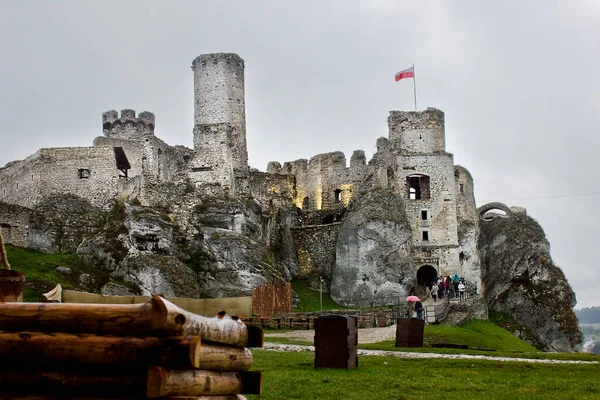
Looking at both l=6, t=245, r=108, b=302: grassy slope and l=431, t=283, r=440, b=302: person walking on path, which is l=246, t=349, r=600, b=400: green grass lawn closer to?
l=6, t=245, r=108, b=302: grassy slope

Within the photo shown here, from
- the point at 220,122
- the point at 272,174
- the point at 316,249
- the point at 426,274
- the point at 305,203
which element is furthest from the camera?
the point at 305,203

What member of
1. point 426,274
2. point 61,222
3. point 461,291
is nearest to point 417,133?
point 426,274

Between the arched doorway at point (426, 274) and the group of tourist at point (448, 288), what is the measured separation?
234 centimetres

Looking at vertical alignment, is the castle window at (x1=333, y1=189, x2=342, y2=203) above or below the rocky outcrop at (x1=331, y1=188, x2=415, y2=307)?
above

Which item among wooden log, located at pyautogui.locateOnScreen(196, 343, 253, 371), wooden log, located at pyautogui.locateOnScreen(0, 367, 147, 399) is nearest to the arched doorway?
wooden log, located at pyautogui.locateOnScreen(196, 343, 253, 371)

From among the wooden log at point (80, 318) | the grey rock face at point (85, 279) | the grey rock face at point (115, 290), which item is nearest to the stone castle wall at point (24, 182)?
the grey rock face at point (85, 279)

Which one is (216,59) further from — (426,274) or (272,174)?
(426,274)

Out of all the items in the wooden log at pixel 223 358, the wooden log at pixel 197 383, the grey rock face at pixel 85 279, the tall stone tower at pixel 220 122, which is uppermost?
the tall stone tower at pixel 220 122

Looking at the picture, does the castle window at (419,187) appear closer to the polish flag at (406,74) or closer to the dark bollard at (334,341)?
the polish flag at (406,74)

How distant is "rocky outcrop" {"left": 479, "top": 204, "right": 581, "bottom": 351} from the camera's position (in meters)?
68.0

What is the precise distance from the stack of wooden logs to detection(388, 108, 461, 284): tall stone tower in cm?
5625

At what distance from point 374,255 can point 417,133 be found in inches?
473

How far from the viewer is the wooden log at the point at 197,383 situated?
8742 millimetres

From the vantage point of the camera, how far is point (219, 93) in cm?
6078
